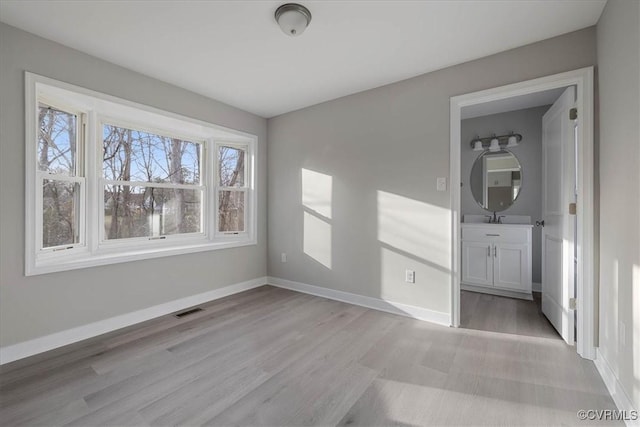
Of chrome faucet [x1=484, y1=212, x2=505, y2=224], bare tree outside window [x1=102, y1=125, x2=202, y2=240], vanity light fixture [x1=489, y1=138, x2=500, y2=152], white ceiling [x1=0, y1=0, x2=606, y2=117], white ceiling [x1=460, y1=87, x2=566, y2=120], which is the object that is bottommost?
chrome faucet [x1=484, y1=212, x2=505, y2=224]

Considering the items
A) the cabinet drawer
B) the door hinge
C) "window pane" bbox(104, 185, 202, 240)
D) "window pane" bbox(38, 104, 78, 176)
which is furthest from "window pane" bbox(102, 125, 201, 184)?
the door hinge

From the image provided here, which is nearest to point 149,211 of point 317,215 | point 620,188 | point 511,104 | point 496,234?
point 317,215

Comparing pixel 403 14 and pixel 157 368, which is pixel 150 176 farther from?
pixel 403 14

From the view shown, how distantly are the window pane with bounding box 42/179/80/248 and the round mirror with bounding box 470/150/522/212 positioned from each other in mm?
4867

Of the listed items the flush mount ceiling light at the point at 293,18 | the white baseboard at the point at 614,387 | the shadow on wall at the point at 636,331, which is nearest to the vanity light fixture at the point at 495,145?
the white baseboard at the point at 614,387

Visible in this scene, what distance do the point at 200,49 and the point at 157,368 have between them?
2504 mm

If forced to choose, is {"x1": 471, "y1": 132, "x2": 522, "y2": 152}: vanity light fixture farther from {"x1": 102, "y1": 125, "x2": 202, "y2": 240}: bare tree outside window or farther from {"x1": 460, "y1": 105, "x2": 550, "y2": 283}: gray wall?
{"x1": 102, "y1": 125, "x2": 202, "y2": 240}: bare tree outside window

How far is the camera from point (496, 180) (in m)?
4.23

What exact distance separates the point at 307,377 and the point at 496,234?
306 cm

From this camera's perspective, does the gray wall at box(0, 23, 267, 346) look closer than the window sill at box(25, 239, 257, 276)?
Yes

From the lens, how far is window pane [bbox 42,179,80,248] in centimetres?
243

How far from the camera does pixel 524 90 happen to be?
7.91 ft

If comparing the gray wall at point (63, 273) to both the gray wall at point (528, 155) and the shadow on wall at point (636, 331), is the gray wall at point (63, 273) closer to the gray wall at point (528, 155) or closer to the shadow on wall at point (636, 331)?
the shadow on wall at point (636, 331)

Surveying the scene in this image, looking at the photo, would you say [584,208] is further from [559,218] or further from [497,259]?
[497,259]
